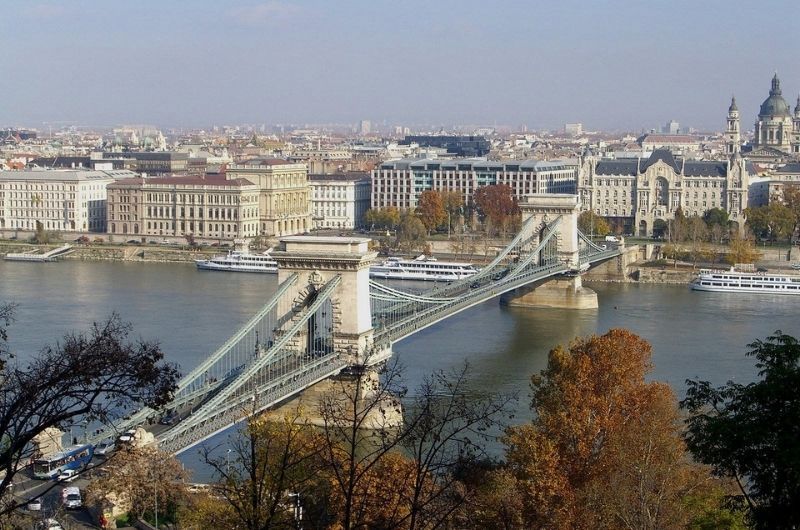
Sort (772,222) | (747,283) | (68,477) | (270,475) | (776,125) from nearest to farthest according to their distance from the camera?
(68,477)
(270,475)
(747,283)
(772,222)
(776,125)

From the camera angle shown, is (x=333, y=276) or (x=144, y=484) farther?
(x=333, y=276)

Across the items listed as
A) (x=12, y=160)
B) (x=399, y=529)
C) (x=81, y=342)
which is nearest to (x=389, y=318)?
(x=399, y=529)

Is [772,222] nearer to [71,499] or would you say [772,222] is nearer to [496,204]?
[496,204]

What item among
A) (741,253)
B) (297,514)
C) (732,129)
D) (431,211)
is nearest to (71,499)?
(297,514)

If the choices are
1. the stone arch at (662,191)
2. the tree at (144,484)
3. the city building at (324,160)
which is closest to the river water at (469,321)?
the tree at (144,484)

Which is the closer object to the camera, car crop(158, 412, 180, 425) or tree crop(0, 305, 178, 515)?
tree crop(0, 305, 178, 515)

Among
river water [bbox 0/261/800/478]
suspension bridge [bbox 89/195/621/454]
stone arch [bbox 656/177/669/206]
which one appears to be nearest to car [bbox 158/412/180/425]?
suspension bridge [bbox 89/195/621/454]

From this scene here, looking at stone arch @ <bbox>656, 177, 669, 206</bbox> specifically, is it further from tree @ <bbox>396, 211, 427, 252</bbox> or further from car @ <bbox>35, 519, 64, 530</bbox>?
car @ <bbox>35, 519, 64, 530</bbox>
